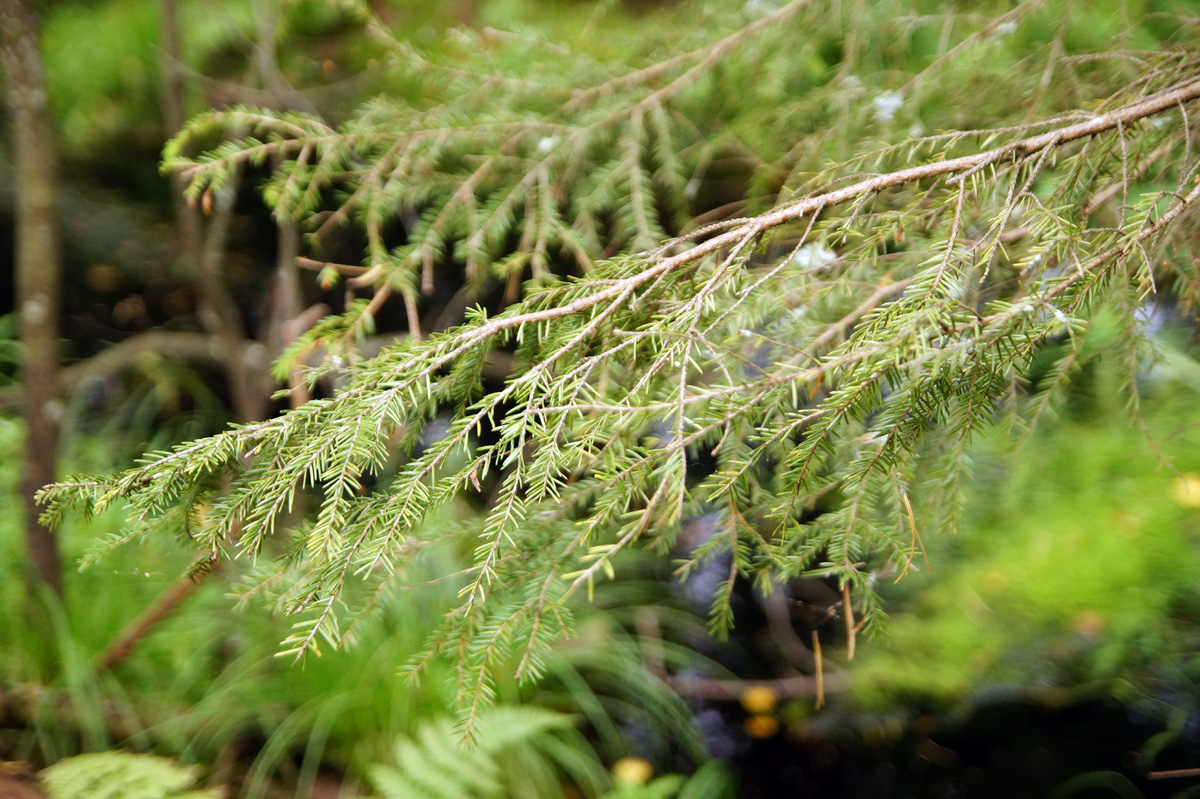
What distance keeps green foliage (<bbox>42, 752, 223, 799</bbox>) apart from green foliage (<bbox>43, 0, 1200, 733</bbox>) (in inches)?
26.0

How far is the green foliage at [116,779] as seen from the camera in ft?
4.50

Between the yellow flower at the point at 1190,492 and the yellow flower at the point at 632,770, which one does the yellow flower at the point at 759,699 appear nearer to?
the yellow flower at the point at 632,770

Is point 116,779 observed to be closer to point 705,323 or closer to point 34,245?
point 34,245

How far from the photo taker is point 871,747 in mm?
2238

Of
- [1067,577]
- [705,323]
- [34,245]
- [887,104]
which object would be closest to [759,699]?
[1067,577]

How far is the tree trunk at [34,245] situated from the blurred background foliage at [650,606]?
0.38 meters

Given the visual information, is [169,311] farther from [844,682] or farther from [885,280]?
[844,682]

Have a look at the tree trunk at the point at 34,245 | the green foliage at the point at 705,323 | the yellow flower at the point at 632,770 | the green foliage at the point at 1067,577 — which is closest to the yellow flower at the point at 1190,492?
the green foliage at the point at 1067,577

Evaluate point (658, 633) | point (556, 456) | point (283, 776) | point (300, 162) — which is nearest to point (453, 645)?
point (556, 456)

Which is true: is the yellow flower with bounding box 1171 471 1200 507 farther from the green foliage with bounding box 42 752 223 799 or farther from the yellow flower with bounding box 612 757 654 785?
the green foliage with bounding box 42 752 223 799

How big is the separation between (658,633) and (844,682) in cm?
74

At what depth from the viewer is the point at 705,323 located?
3.31ft

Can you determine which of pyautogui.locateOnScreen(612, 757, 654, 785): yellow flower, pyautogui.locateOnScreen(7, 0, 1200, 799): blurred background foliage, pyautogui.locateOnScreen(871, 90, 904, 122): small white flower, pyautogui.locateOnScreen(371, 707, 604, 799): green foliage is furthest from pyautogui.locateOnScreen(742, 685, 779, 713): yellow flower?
pyautogui.locateOnScreen(871, 90, 904, 122): small white flower

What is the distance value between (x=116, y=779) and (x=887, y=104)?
2.45 meters
